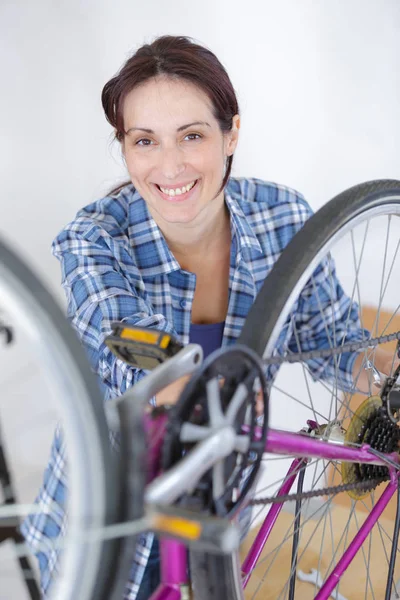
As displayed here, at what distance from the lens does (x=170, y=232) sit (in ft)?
3.60

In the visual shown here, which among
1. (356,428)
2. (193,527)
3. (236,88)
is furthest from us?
(236,88)

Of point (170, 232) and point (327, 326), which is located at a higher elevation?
point (170, 232)

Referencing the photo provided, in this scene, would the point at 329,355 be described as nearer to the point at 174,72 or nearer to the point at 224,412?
the point at 224,412

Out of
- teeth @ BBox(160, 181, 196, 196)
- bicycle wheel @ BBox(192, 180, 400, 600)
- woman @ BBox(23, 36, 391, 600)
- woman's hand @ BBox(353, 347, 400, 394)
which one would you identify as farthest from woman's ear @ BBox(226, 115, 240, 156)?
woman's hand @ BBox(353, 347, 400, 394)

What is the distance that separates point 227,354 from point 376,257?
1235mm

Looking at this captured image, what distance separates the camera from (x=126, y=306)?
2.81ft

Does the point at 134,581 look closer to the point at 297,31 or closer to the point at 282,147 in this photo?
the point at 282,147

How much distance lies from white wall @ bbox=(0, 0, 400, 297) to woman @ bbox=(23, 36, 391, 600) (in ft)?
0.60

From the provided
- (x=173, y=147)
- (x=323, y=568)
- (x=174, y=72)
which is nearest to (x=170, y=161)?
(x=173, y=147)

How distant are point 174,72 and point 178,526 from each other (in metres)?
0.71

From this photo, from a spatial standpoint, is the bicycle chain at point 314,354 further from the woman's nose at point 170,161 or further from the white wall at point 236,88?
the white wall at point 236,88

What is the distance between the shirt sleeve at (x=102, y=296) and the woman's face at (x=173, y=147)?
108 millimetres

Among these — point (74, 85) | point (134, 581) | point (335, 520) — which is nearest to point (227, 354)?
point (134, 581)

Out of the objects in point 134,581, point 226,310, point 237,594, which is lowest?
point 134,581
